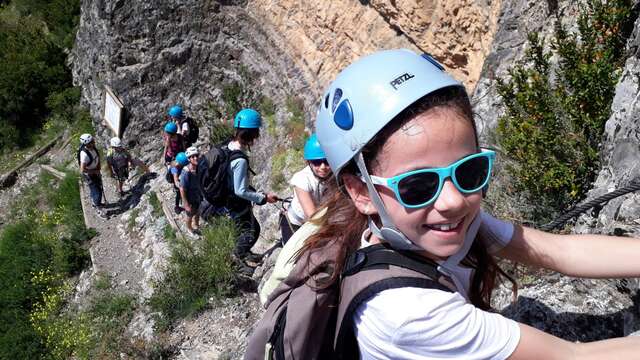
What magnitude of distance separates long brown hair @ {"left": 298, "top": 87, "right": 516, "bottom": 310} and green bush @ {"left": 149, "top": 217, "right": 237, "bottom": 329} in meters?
4.90

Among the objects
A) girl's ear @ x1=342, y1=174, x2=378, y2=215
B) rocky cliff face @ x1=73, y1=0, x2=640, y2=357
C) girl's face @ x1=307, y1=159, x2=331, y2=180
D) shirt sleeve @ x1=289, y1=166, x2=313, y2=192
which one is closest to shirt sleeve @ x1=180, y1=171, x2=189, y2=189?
rocky cliff face @ x1=73, y1=0, x2=640, y2=357

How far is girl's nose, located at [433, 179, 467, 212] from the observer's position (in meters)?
1.42

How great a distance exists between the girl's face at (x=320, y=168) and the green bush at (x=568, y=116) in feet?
5.08

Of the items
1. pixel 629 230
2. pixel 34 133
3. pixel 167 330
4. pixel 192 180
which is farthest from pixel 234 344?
pixel 34 133

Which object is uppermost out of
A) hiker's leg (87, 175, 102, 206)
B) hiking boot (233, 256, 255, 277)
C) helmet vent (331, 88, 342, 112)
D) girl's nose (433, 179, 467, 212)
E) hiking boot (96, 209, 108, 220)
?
helmet vent (331, 88, 342, 112)

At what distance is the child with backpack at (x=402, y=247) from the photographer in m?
1.33

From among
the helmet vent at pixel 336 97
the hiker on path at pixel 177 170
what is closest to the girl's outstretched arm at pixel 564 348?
the helmet vent at pixel 336 97

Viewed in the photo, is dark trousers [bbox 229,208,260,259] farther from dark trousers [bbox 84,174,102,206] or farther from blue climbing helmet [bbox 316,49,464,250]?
dark trousers [bbox 84,174,102,206]

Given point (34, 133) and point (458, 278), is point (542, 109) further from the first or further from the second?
point (34, 133)

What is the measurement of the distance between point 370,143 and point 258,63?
36.9 ft

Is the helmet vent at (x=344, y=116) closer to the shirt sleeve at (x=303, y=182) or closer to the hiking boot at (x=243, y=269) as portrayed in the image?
the shirt sleeve at (x=303, y=182)

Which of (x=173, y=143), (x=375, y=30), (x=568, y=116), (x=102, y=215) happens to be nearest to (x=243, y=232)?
(x=375, y=30)

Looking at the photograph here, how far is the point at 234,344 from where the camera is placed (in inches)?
249

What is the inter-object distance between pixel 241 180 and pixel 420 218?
410cm
